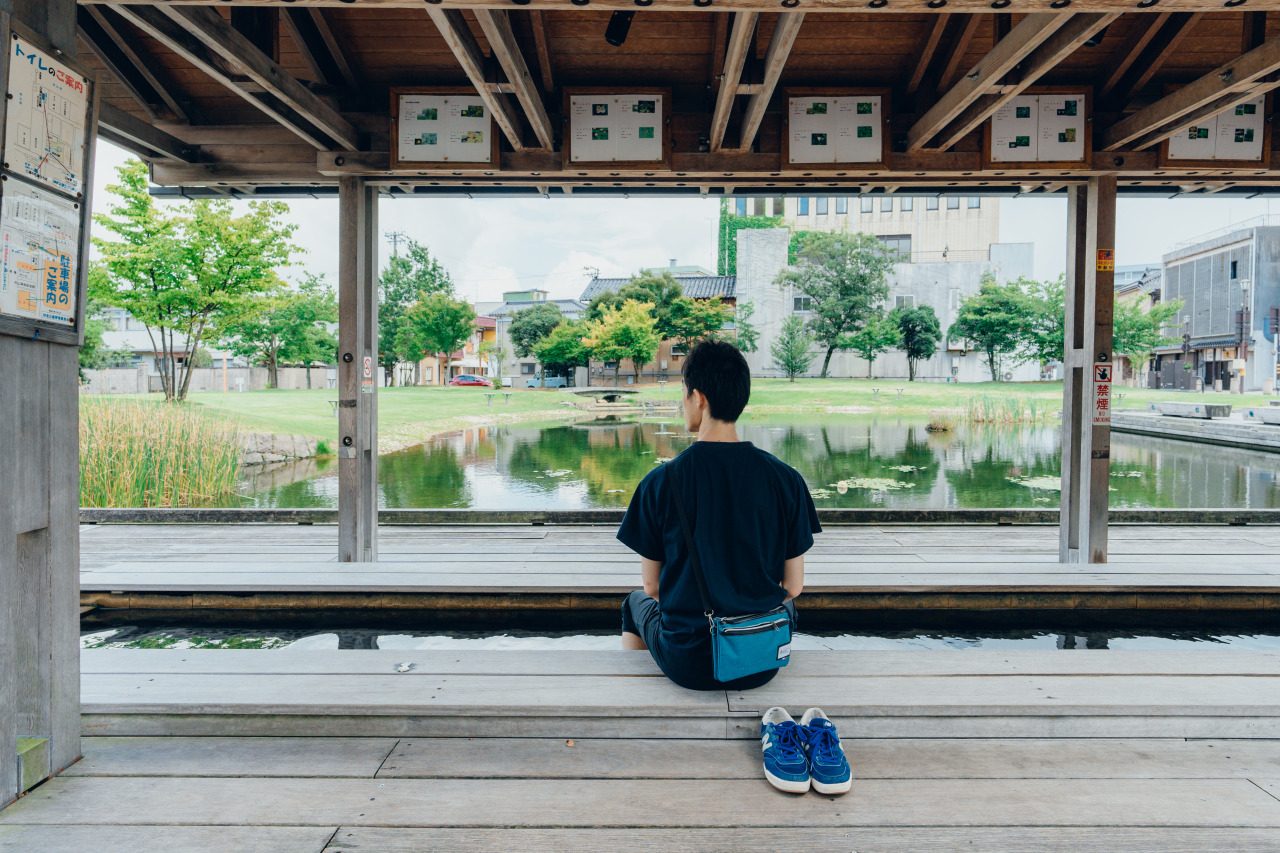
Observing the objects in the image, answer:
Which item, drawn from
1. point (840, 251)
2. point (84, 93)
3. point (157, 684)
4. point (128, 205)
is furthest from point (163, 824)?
point (840, 251)

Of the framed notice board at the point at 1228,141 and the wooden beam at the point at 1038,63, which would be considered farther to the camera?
the framed notice board at the point at 1228,141

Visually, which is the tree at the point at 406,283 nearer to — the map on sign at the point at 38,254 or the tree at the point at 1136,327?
the tree at the point at 1136,327

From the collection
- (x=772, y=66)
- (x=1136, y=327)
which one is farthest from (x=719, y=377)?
(x=1136, y=327)

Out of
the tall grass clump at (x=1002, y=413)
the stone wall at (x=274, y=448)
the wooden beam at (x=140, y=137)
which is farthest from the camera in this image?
the tall grass clump at (x=1002, y=413)

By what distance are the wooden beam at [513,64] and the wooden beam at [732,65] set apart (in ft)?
2.61

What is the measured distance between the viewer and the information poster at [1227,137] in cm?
347

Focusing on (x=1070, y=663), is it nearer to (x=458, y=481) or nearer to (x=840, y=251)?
(x=458, y=481)

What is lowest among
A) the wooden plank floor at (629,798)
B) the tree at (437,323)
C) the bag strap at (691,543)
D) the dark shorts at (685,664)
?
the wooden plank floor at (629,798)

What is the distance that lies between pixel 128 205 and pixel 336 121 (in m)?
10.0

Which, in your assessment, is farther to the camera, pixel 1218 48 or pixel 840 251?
pixel 840 251

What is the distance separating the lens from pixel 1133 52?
322 cm

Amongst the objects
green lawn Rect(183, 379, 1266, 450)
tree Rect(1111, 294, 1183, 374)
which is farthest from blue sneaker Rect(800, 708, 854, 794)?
tree Rect(1111, 294, 1183, 374)

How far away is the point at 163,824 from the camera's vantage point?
1.46 meters

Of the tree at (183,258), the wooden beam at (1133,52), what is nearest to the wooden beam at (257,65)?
the wooden beam at (1133,52)
